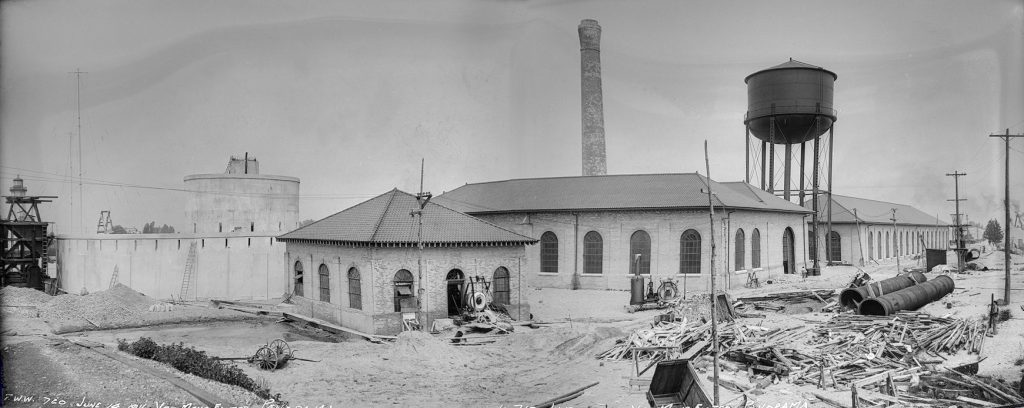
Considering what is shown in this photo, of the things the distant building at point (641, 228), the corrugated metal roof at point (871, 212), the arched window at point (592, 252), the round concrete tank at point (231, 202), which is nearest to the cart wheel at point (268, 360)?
the distant building at point (641, 228)

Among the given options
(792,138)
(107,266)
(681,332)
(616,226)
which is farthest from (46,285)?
(792,138)

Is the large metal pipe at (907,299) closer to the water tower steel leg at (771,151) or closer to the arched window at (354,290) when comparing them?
the water tower steel leg at (771,151)

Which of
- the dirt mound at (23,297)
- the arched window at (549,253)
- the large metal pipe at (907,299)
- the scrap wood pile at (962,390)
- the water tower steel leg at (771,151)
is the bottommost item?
the scrap wood pile at (962,390)

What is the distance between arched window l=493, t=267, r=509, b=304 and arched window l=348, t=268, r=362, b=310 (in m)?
5.09

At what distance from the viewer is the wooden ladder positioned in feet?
113

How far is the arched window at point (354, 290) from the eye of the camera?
22.3 metres

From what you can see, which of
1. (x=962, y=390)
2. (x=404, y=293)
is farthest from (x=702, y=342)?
(x=404, y=293)

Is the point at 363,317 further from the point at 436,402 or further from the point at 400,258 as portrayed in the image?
the point at 436,402

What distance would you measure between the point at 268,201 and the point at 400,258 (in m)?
21.9

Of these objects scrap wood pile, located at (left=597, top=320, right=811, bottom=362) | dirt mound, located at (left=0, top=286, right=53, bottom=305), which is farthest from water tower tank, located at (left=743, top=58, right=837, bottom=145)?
dirt mound, located at (left=0, top=286, right=53, bottom=305)

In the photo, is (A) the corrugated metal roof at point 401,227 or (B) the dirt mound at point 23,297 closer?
(A) the corrugated metal roof at point 401,227

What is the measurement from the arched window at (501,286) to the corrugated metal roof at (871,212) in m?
31.7

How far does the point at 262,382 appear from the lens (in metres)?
14.1

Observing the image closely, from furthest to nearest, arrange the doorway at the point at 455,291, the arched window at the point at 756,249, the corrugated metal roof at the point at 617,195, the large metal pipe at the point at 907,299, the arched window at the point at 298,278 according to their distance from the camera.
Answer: the arched window at the point at 756,249 < the corrugated metal roof at the point at 617,195 < the arched window at the point at 298,278 < the doorway at the point at 455,291 < the large metal pipe at the point at 907,299
